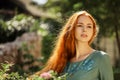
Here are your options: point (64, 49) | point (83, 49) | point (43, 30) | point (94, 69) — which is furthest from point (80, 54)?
point (43, 30)

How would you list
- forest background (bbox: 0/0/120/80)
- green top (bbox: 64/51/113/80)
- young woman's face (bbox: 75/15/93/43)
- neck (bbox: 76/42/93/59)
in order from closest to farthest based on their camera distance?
green top (bbox: 64/51/113/80), young woman's face (bbox: 75/15/93/43), neck (bbox: 76/42/93/59), forest background (bbox: 0/0/120/80)

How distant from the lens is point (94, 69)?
14.4 feet

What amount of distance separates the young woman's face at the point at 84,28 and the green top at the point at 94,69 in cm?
18

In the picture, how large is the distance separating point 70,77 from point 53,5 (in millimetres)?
9580

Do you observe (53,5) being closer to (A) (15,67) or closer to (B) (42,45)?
(B) (42,45)

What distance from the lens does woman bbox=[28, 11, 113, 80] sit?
14.4 ft

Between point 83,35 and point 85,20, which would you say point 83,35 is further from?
point 85,20

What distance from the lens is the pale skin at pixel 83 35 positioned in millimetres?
4520

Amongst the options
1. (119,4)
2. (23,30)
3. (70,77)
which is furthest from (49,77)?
(23,30)

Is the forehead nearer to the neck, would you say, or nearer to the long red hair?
the long red hair

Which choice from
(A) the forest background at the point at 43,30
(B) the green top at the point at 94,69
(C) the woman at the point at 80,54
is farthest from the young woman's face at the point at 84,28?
(A) the forest background at the point at 43,30

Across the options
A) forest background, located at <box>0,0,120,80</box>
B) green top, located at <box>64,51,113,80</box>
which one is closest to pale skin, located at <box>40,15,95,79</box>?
green top, located at <box>64,51,113,80</box>

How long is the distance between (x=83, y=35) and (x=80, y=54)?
0.23 meters

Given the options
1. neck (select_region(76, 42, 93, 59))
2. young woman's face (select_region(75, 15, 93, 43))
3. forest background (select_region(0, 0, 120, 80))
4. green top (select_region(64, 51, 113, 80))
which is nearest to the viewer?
green top (select_region(64, 51, 113, 80))
